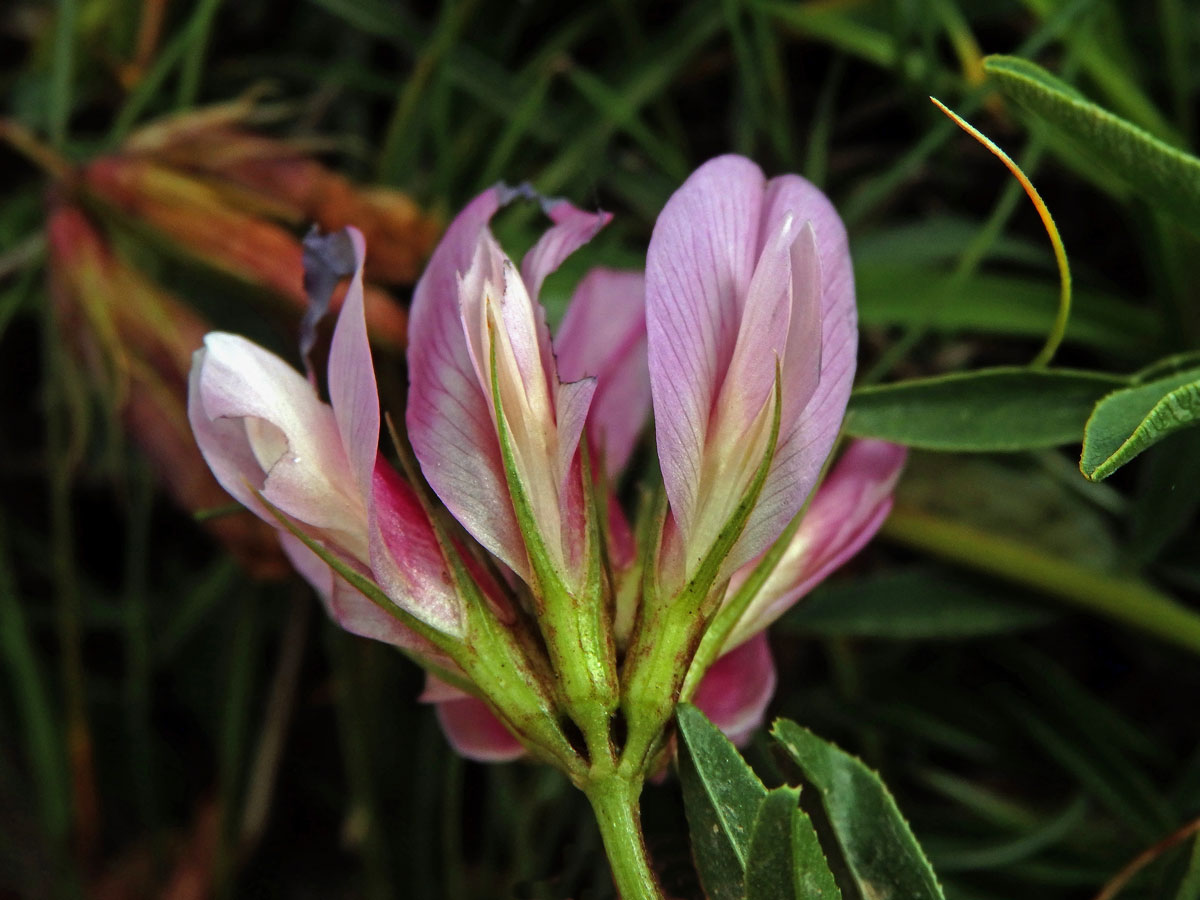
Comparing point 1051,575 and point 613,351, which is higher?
point 613,351

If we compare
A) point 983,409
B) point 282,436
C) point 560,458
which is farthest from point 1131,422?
point 282,436

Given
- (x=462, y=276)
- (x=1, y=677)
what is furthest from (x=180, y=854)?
(x=462, y=276)

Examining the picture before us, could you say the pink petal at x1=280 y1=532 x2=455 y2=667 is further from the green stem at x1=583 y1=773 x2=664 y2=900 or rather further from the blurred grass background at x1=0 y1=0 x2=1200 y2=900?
the blurred grass background at x1=0 y1=0 x2=1200 y2=900

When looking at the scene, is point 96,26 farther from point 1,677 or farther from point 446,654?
point 446,654

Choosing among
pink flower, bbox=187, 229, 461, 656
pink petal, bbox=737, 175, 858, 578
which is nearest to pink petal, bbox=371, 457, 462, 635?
pink flower, bbox=187, 229, 461, 656

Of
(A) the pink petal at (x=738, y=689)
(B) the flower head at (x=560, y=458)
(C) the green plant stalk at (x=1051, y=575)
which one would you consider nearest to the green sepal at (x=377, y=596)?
(B) the flower head at (x=560, y=458)

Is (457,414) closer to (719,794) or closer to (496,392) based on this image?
(496,392)

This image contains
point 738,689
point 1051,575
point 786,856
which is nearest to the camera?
point 786,856
